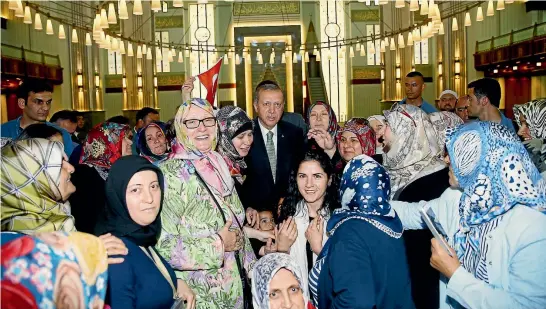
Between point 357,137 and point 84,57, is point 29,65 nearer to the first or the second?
point 84,57

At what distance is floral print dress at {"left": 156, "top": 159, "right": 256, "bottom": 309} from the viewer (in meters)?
2.31

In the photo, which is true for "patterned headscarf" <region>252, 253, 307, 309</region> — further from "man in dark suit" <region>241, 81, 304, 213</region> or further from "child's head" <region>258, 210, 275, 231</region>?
"man in dark suit" <region>241, 81, 304, 213</region>

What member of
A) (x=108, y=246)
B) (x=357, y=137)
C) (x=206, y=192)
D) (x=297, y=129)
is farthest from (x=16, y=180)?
(x=297, y=129)

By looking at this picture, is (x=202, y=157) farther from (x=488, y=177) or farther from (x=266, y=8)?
(x=266, y=8)

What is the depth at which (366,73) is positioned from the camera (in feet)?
61.7

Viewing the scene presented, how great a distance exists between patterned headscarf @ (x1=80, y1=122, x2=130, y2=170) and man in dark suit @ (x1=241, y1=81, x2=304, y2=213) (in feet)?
3.16

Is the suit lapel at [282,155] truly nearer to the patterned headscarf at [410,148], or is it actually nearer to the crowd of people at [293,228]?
the crowd of people at [293,228]

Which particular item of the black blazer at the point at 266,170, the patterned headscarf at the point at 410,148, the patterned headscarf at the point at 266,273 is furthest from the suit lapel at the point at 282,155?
the patterned headscarf at the point at 266,273

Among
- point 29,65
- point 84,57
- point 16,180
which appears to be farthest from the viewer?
point 84,57

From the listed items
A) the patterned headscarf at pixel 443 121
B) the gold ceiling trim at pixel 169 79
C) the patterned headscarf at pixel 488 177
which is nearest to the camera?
the patterned headscarf at pixel 488 177

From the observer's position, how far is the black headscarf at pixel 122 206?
1.97 metres

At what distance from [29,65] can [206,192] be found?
11315 millimetres

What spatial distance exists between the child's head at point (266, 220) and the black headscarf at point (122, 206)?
148cm

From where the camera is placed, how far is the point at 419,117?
3309 millimetres
